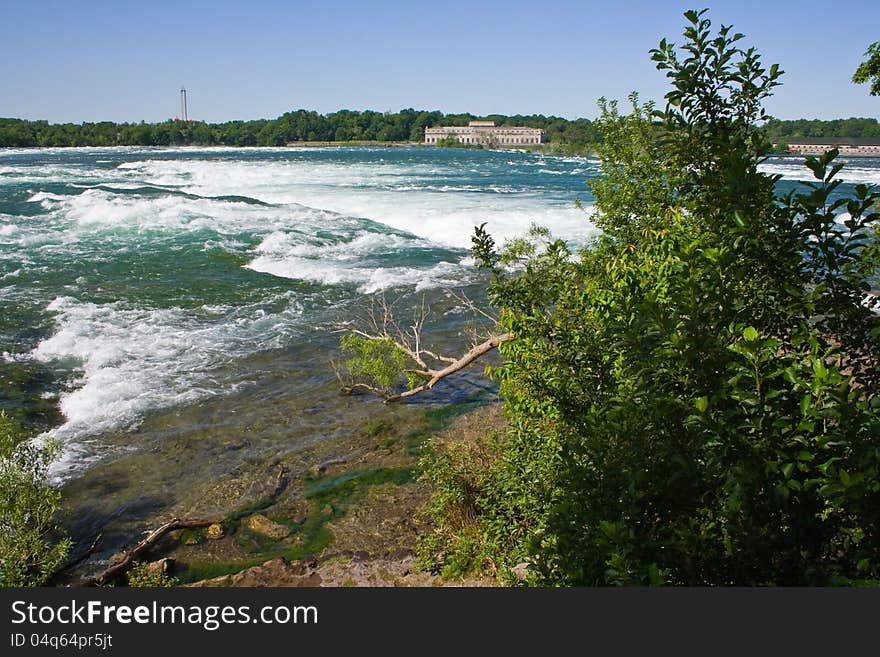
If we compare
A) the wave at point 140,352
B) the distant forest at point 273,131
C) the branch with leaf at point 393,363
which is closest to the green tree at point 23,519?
the wave at point 140,352

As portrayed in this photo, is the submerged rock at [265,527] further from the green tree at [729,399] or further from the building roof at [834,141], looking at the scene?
the building roof at [834,141]

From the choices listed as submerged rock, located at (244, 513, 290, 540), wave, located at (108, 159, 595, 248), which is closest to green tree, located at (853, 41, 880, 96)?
submerged rock, located at (244, 513, 290, 540)

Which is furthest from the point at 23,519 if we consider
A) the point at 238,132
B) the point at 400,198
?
the point at 238,132

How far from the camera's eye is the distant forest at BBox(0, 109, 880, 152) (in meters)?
124

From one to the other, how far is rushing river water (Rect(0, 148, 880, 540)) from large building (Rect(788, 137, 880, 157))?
78615 mm

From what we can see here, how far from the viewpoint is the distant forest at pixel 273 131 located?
123750mm

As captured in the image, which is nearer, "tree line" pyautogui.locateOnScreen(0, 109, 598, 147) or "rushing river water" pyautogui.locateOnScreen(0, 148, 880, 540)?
"rushing river water" pyautogui.locateOnScreen(0, 148, 880, 540)

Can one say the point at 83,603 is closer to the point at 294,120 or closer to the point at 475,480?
the point at 475,480

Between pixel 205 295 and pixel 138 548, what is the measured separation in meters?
14.5

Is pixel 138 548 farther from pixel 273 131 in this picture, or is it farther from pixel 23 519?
pixel 273 131

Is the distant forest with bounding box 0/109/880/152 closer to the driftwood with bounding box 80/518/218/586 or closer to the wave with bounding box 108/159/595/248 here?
the wave with bounding box 108/159/595/248

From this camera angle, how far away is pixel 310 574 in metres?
8.20

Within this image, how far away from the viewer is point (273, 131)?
167625 mm

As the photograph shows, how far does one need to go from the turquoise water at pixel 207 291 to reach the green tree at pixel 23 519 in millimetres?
2554
